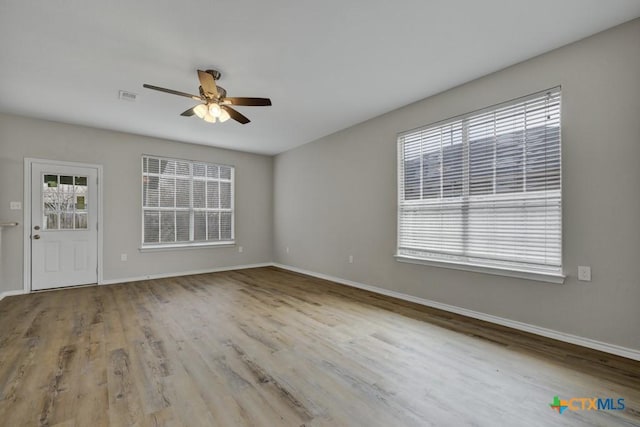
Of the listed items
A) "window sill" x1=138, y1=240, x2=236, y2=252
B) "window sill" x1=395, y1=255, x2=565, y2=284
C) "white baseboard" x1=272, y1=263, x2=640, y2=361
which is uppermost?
"window sill" x1=395, y1=255, x2=565, y2=284

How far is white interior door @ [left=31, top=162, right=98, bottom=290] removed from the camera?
444cm

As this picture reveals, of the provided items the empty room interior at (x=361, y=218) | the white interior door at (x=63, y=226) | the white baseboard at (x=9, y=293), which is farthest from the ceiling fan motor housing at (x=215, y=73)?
the white baseboard at (x=9, y=293)

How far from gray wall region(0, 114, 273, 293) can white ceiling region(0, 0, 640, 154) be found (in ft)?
2.24

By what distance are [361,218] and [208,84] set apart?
294 cm

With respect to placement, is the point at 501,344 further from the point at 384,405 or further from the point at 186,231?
the point at 186,231

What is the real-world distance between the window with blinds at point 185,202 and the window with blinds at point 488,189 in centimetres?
400

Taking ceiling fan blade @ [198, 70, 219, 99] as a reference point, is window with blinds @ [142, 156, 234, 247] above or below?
below

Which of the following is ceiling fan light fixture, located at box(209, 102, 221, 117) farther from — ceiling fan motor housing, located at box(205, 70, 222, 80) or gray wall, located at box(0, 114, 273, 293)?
gray wall, located at box(0, 114, 273, 293)

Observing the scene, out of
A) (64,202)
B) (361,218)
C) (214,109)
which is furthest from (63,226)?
(361,218)

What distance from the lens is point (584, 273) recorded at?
2520 millimetres

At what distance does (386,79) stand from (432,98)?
0.82 m

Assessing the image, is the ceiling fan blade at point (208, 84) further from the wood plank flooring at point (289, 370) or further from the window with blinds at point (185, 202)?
the window with blinds at point (185, 202)

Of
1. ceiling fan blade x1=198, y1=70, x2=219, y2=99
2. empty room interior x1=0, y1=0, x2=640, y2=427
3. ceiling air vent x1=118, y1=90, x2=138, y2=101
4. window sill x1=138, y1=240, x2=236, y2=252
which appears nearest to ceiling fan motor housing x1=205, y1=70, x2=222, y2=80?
empty room interior x1=0, y1=0, x2=640, y2=427

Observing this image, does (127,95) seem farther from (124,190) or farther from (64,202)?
(64,202)
